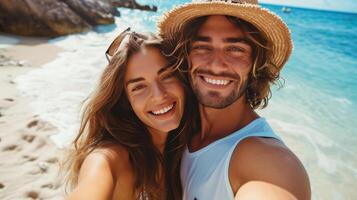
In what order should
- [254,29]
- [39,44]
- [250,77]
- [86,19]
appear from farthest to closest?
[86,19], [39,44], [250,77], [254,29]

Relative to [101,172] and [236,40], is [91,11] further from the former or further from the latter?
[101,172]

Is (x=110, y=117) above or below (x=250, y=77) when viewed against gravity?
below

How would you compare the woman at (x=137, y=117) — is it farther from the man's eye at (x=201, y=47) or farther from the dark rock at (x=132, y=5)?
the dark rock at (x=132, y=5)

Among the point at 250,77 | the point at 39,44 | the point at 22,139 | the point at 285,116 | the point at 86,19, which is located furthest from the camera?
the point at 86,19

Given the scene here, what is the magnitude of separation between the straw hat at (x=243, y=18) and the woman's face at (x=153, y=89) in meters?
0.35

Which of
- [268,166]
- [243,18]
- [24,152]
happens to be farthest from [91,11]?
[268,166]

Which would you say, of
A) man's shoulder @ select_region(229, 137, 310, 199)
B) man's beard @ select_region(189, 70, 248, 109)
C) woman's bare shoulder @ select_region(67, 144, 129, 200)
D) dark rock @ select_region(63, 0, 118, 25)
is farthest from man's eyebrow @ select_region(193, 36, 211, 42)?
dark rock @ select_region(63, 0, 118, 25)

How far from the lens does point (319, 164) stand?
5.71 meters

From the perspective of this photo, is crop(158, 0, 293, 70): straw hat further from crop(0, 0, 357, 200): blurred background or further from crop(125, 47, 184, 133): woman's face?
crop(0, 0, 357, 200): blurred background

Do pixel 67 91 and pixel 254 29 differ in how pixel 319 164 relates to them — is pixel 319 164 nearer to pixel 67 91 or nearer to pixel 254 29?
pixel 254 29

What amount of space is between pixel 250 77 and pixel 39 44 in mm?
9734

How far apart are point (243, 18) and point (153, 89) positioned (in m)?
0.83

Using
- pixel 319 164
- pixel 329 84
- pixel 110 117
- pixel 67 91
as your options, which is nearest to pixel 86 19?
pixel 67 91

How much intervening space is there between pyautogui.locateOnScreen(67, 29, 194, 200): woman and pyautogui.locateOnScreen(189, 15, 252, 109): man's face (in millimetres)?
236
